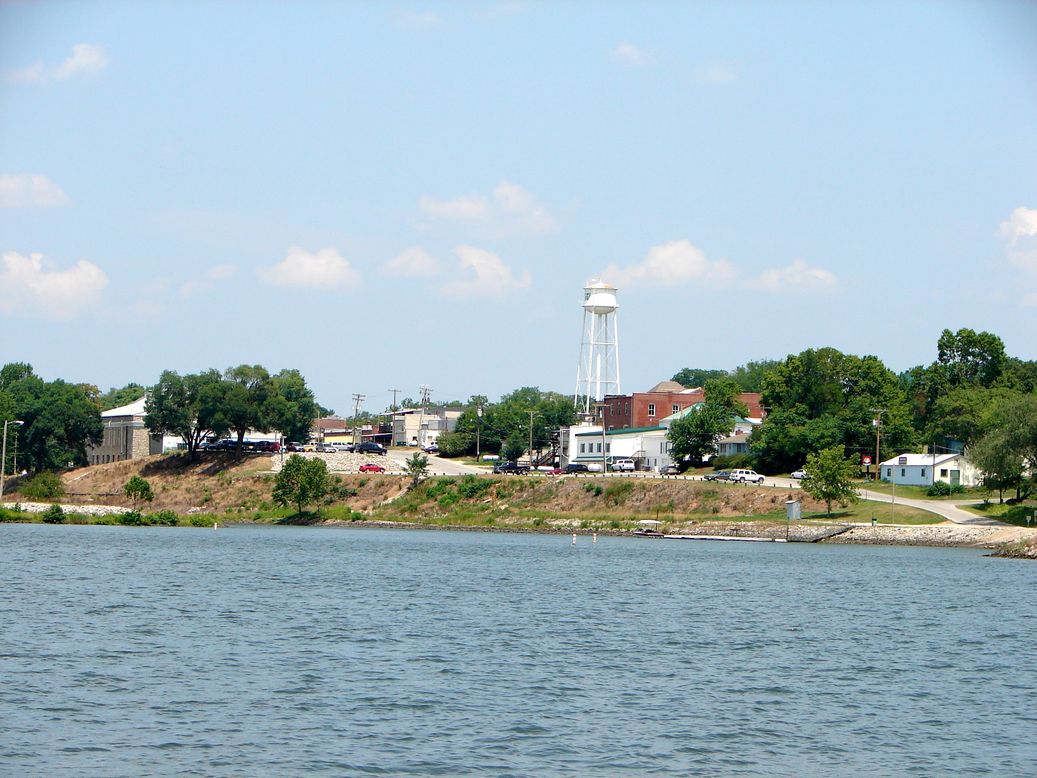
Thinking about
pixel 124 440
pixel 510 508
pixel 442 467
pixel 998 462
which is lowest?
pixel 510 508

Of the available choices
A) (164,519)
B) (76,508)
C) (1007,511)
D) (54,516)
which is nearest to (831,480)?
(1007,511)

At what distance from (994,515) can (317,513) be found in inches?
2463

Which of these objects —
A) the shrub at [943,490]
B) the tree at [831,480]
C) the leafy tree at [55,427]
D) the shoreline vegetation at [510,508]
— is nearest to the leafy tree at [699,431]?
the shoreline vegetation at [510,508]

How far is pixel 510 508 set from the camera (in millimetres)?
119188

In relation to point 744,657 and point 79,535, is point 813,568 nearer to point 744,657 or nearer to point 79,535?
point 744,657

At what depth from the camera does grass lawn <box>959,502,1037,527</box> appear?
9156cm

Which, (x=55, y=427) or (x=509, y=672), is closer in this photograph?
(x=509, y=672)

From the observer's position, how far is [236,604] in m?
49.9

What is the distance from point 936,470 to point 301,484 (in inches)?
2336

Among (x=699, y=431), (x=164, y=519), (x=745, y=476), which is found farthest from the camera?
(x=699, y=431)

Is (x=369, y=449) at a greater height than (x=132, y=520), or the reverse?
(x=369, y=449)

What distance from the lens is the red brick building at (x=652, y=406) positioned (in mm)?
166375

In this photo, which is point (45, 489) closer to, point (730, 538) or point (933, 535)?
point (730, 538)

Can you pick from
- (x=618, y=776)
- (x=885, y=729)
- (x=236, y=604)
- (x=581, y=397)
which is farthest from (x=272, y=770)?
(x=581, y=397)
